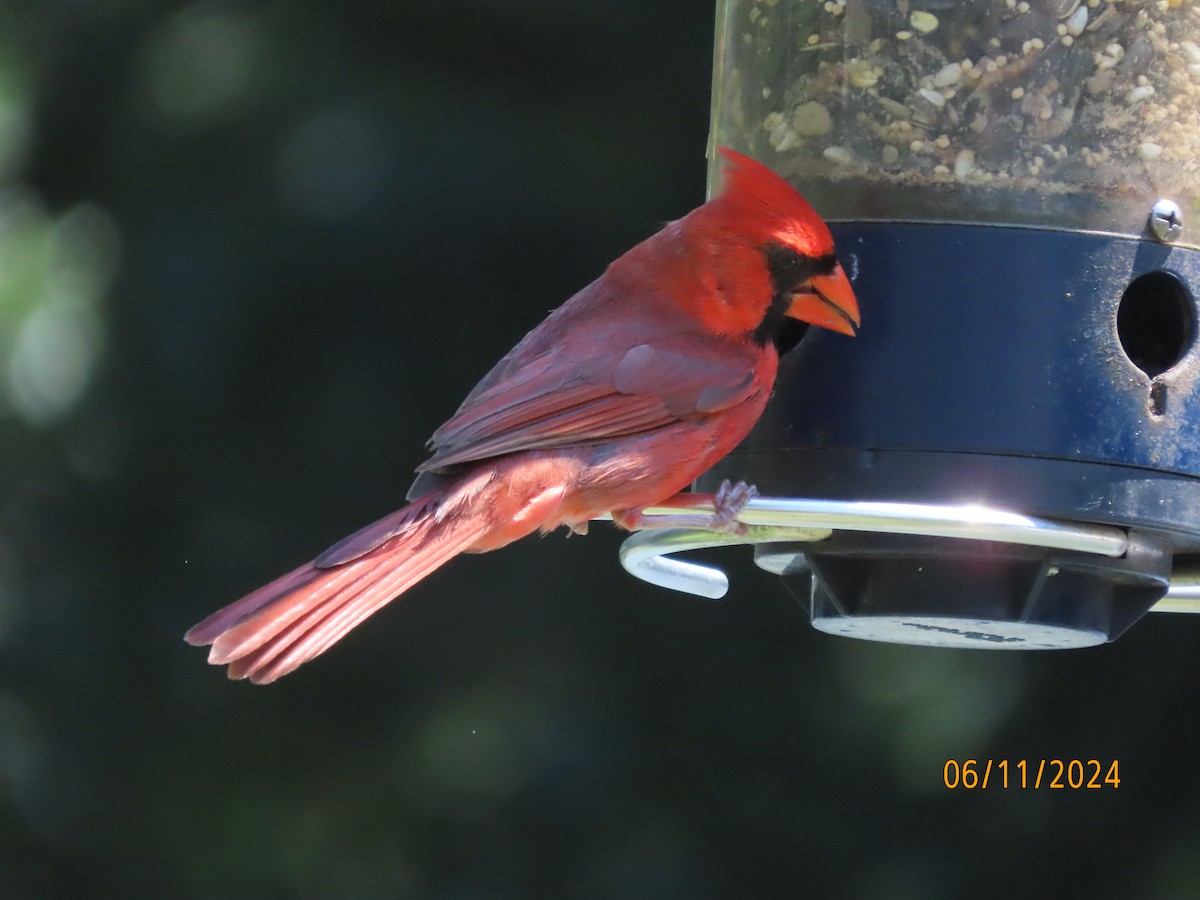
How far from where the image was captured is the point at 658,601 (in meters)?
4.29

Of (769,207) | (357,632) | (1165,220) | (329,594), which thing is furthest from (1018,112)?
(357,632)

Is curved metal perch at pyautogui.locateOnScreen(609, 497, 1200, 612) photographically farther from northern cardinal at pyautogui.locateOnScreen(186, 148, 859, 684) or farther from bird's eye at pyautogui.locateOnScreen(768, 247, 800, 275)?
bird's eye at pyautogui.locateOnScreen(768, 247, 800, 275)

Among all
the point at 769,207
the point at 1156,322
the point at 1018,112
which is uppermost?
the point at 1018,112

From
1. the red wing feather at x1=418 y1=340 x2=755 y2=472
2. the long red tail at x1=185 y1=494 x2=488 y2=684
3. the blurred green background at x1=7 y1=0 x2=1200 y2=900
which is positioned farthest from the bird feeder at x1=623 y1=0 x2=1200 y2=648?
the blurred green background at x1=7 y1=0 x2=1200 y2=900

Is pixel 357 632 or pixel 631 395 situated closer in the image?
pixel 631 395

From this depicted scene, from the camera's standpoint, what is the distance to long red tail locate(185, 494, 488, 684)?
2422mm

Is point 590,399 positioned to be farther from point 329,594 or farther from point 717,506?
point 329,594

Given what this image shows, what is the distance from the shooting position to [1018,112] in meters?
2.74

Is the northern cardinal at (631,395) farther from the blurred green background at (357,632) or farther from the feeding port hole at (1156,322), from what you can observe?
the blurred green background at (357,632)

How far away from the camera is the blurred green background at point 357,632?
4.03 m

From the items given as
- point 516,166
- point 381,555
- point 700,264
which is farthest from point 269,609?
point 516,166

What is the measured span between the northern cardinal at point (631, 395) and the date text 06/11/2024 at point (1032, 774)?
137 cm

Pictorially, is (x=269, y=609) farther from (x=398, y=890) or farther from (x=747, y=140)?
(x=398, y=890)

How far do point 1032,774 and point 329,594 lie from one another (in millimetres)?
2130
